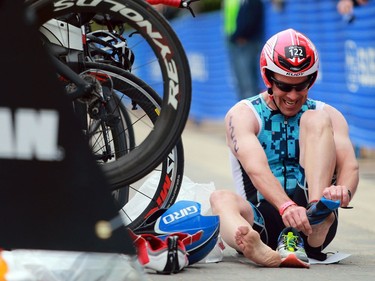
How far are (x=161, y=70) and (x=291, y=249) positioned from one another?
1297 mm

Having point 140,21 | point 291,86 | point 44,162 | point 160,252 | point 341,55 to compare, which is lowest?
point 341,55

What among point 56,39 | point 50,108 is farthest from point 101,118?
point 50,108

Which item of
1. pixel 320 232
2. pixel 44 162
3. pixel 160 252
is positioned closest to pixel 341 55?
pixel 320 232

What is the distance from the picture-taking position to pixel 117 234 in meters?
3.95

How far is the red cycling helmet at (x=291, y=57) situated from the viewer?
6148mm

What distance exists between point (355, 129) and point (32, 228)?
828cm

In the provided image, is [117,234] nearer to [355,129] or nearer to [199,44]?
[355,129]

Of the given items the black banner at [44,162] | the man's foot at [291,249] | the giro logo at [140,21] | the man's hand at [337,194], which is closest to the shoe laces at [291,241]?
the man's foot at [291,249]

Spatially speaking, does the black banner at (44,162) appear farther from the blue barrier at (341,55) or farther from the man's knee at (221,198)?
the blue barrier at (341,55)

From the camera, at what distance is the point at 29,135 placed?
3902 millimetres

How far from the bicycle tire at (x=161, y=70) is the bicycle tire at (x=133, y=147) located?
68 centimetres

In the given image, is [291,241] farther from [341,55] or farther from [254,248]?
[341,55]

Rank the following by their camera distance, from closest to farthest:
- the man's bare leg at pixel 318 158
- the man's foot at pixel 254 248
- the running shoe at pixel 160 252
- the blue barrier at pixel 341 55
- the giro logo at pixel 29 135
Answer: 1. the giro logo at pixel 29 135
2. the running shoe at pixel 160 252
3. the man's foot at pixel 254 248
4. the man's bare leg at pixel 318 158
5. the blue barrier at pixel 341 55

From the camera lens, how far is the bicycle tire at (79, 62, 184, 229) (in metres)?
5.94
